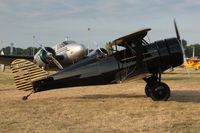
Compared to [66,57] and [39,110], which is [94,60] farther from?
[66,57]

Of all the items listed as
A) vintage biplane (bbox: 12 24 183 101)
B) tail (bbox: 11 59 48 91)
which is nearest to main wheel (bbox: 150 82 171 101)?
vintage biplane (bbox: 12 24 183 101)

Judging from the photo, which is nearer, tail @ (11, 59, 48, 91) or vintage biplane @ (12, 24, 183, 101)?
vintage biplane @ (12, 24, 183, 101)

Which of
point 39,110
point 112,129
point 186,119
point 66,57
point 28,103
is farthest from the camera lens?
point 66,57

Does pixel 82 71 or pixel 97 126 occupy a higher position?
pixel 82 71

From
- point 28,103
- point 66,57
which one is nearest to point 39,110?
point 28,103

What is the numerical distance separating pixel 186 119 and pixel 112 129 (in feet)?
7.10

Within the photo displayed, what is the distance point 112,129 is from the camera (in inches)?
306

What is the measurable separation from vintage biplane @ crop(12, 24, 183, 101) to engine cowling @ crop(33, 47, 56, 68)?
9.92 metres

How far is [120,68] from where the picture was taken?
12797 mm

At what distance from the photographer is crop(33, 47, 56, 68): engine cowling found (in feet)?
75.7

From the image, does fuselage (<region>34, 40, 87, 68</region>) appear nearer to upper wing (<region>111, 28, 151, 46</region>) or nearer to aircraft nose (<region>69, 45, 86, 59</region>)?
aircraft nose (<region>69, 45, 86, 59</region>)

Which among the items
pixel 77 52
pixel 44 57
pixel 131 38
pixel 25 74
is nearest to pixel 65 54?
pixel 77 52

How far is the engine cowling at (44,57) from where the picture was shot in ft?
75.7

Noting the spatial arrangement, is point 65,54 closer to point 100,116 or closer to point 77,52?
point 77,52
